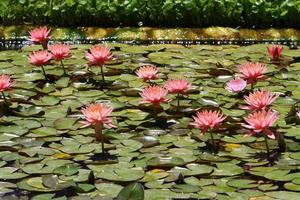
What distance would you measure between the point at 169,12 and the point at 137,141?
10.2 ft

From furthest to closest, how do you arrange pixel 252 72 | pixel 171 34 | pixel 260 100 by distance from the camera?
pixel 171 34
pixel 252 72
pixel 260 100

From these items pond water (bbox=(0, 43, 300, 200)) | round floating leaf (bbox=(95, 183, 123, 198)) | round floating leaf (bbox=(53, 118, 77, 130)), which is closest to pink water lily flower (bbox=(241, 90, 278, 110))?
pond water (bbox=(0, 43, 300, 200))

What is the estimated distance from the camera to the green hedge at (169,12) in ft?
20.9

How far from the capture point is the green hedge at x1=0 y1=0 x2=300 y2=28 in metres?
6.36

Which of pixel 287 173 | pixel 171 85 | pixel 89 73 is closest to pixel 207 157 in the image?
pixel 287 173

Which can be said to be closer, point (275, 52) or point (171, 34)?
point (275, 52)

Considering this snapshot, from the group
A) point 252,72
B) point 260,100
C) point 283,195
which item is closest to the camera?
point 283,195

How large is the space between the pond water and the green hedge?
1.56 m

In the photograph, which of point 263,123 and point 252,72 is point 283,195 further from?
point 252,72

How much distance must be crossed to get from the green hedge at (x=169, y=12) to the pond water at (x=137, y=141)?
156 cm

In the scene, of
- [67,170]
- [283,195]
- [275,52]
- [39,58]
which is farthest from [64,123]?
[275,52]

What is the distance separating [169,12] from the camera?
639cm

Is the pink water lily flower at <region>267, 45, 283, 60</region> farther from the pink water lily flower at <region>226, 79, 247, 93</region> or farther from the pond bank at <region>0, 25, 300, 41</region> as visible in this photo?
the pond bank at <region>0, 25, 300, 41</region>

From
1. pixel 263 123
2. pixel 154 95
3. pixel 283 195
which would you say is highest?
pixel 154 95
